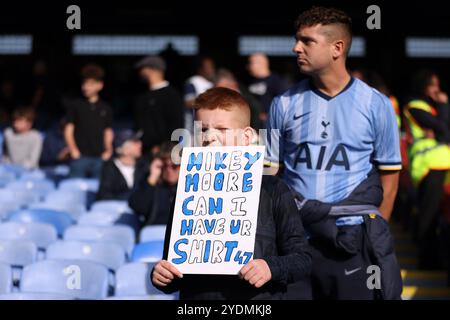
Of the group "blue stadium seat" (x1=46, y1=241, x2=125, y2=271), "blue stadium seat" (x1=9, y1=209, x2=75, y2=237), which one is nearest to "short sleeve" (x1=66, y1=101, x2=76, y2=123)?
"blue stadium seat" (x1=9, y1=209, x2=75, y2=237)

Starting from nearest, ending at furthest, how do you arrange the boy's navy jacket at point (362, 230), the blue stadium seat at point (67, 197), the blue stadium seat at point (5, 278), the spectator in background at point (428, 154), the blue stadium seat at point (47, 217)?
the boy's navy jacket at point (362, 230), the blue stadium seat at point (5, 278), the blue stadium seat at point (47, 217), the spectator in background at point (428, 154), the blue stadium seat at point (67, 197)

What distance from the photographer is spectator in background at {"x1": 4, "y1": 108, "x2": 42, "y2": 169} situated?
9.68 metres

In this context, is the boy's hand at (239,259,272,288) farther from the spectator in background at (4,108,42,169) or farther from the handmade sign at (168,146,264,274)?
the spectator in background at (4,108,42,169)

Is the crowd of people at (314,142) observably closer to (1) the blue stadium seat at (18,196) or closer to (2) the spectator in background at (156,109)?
(2) the spectator in background at (156,109)

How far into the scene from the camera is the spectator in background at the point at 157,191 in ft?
21.4

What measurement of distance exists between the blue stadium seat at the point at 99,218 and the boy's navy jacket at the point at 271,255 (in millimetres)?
3821

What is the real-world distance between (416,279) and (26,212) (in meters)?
2.94

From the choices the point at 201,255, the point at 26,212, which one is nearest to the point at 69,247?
the point at 26,212

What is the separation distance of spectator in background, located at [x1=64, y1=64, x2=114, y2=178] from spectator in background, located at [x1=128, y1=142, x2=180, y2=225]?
2.08 m

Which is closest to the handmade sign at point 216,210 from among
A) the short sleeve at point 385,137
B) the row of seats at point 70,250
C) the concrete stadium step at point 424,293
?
the short sleeve at point 385,137

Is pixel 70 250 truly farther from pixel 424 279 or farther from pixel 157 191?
pixel 424 279
